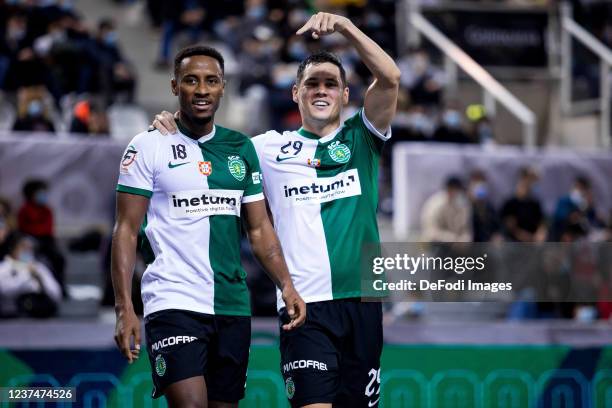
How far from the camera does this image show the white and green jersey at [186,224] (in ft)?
19.8

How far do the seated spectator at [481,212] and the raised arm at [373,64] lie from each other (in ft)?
22.0

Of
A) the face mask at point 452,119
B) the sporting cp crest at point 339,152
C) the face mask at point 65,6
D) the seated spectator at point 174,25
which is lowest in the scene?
the sporting cp crest at point 339,152

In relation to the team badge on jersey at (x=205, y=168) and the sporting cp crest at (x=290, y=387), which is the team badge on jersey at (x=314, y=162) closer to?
the team badge on jersey at (x=205, y=168)

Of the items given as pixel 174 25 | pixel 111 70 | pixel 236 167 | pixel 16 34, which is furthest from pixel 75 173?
pixel 236 167

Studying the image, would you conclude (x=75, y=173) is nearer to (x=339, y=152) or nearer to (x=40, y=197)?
(x=40, y=197)

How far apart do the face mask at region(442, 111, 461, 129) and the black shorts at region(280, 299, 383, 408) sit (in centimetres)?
930

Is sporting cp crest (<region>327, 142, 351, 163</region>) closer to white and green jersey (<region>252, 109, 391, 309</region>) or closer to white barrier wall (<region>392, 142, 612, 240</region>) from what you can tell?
white and green jersey (<region>252, 109, 391, 309</region>)

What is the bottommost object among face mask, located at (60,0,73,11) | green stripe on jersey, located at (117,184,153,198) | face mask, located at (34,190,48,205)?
face mask, located at (34,190,48,205)

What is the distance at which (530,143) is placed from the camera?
16.7 meters

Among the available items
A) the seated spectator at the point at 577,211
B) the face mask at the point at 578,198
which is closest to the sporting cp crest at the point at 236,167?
the seated spectator at the point at 577,211

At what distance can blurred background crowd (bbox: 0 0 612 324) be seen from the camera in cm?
1183

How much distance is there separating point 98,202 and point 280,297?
6791 millimetres

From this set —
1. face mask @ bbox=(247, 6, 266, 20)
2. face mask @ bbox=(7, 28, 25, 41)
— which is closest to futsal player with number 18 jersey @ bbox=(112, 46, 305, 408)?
face mask @ bbox=(7, 28, 25, 41)

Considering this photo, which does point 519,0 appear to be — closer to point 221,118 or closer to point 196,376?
point 221,118
